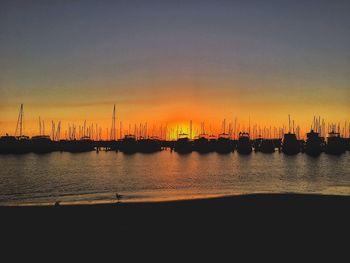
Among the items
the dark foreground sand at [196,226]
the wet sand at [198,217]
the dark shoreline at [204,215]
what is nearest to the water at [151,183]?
the dark shoreline at [204,215]

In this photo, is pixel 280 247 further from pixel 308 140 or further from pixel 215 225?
pixel 308 140

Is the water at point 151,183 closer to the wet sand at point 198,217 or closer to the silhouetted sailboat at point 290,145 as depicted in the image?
the wet sand at point 198,217

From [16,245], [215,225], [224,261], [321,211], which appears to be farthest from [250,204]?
[16,245]

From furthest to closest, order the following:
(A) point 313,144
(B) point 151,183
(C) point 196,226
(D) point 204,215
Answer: (A) point 313,144
(B) point 151,183
(D) point 204,215
(C) point 196,226

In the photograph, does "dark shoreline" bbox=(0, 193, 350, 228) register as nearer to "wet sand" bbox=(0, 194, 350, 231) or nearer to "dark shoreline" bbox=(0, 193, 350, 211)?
"wet sand" bbox=(0, 194, 350, 231)

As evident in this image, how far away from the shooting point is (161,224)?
17531mm

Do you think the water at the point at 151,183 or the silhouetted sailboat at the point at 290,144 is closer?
the water at the point at 151,183

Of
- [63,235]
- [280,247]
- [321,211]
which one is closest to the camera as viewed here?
[280,247]

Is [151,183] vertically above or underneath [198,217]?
underneath

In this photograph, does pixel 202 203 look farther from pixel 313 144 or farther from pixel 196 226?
pixel 313 144

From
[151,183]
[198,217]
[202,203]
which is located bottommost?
[151,183]

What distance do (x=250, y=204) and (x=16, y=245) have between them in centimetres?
1431

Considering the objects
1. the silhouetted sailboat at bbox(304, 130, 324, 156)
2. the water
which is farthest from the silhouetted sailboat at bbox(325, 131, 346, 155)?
the water

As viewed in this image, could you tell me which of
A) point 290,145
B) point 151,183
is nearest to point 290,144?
point 290,145
